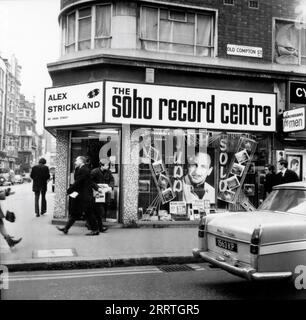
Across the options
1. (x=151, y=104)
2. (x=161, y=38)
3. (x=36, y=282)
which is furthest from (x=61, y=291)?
(x=161, y=38)

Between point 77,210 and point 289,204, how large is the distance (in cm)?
526

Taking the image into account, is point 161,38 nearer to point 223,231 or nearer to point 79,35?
point 79,35

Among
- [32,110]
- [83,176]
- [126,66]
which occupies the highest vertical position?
[32,110]

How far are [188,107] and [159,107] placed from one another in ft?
2.82

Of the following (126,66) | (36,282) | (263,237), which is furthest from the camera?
(126,66)

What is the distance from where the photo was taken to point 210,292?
577cm

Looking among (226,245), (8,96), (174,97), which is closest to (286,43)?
(174,97)

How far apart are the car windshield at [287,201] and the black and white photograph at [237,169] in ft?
19.8

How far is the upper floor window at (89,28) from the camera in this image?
12.0m

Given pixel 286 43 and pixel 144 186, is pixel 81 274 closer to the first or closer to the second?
pixel 144 186

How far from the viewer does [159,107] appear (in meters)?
11.6

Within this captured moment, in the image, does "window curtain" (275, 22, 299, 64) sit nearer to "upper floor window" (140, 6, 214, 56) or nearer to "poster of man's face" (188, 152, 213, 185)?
"upper floor window" (140, 6, 214, 56)

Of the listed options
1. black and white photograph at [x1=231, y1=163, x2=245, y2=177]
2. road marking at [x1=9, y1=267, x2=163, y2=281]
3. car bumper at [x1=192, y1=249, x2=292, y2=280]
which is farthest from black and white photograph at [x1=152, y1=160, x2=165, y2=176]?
car bumper at [x1=192, y1=249, x2=292, y2=280]

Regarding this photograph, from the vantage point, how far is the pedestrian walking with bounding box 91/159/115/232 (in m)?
10.5
